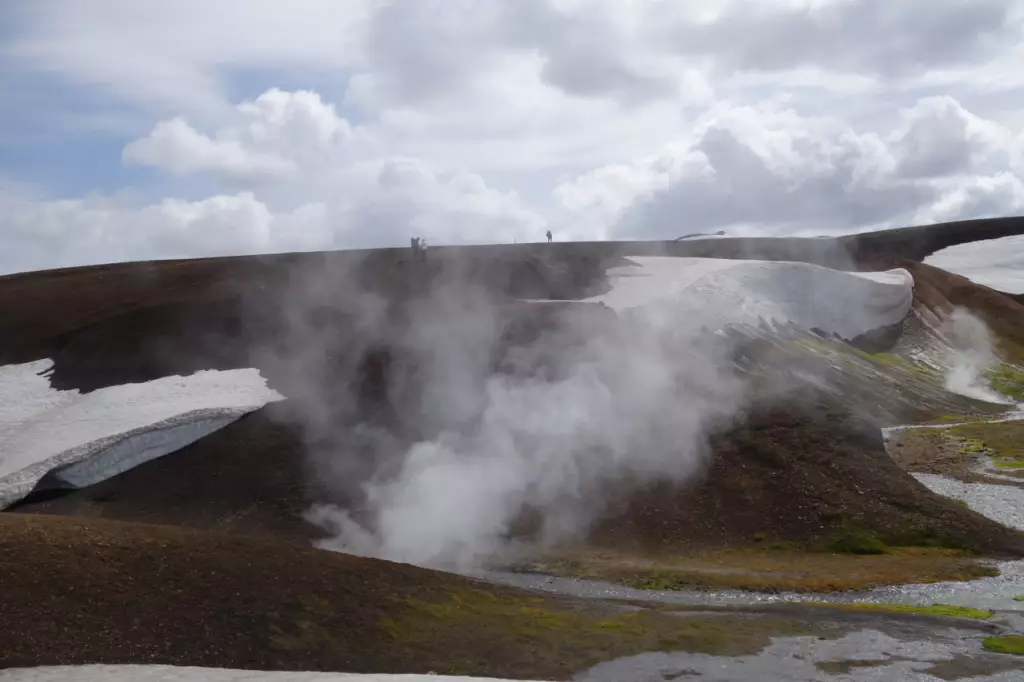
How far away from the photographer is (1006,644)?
27.5 metres

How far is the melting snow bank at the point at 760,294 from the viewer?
65938 mm

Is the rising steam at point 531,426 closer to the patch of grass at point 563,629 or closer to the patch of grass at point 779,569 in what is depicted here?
the patch of grass at point 779,569

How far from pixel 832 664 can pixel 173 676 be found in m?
17.7

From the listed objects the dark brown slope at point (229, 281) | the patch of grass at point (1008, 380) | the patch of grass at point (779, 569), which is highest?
the dark brown slope at point (229, 281)

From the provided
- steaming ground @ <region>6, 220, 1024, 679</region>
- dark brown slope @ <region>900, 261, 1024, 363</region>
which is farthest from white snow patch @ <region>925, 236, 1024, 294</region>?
steaming ground @ <region>6, 220, 1024, 679</region>

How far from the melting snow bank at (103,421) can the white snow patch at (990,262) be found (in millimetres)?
106589

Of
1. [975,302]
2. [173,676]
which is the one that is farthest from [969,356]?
[173,676]

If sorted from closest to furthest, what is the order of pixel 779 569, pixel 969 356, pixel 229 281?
1. pixel 779 569
2. pixel 229 281
3. pixel 969 356

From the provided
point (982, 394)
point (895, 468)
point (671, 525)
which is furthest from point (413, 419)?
point (982, 394)

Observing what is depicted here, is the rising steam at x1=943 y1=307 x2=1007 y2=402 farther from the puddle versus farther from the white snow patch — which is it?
the puddle

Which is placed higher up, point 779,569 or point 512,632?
point 512,632

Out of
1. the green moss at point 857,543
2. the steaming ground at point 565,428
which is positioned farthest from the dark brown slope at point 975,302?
the green moss at point 857,543

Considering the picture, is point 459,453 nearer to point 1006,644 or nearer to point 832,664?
point 832,664

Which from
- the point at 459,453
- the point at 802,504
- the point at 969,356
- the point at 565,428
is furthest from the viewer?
the point at 969,356
